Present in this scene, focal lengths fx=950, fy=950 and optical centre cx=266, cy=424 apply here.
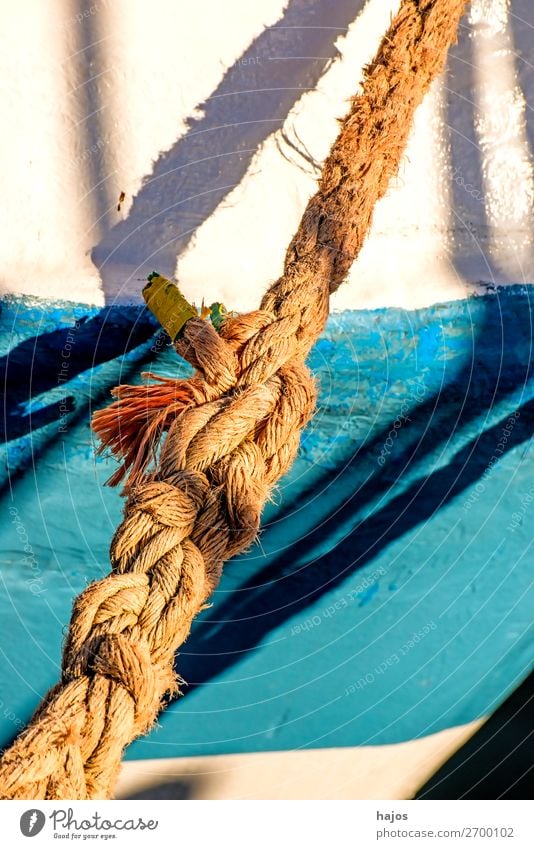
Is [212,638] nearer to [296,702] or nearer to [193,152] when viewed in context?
[296,702]

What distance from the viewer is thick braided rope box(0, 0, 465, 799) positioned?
21.3 inches

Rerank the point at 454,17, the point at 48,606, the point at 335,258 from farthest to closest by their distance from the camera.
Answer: the point at 48,606, the point at 454,17, the point at 335,258

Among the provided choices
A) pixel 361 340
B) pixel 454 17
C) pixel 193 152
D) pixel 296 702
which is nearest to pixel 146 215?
pixel 193 152

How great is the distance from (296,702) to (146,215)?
2.23ft

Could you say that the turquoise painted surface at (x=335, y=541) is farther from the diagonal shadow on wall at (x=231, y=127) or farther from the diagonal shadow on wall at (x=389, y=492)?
the diagonal shadow on wall at (x=231, y=127)

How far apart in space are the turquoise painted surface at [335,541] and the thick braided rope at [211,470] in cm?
43

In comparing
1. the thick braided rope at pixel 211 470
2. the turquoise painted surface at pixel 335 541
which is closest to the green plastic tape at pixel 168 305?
the thick braided rope at pixel 211 470

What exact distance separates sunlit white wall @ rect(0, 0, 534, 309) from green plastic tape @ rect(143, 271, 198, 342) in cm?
48

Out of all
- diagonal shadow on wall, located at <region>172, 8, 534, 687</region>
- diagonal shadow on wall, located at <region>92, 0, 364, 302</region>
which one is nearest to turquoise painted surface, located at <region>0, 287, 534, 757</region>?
diagonal shadow on wall, located at <region>172, 8, 534, 687</region>

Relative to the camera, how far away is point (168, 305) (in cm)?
77

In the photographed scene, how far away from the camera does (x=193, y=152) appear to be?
4.27ft

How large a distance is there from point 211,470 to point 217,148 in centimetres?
75

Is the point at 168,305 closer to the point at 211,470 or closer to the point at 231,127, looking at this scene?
the point at 211,470

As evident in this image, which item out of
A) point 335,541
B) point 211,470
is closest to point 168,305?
point 211,470
